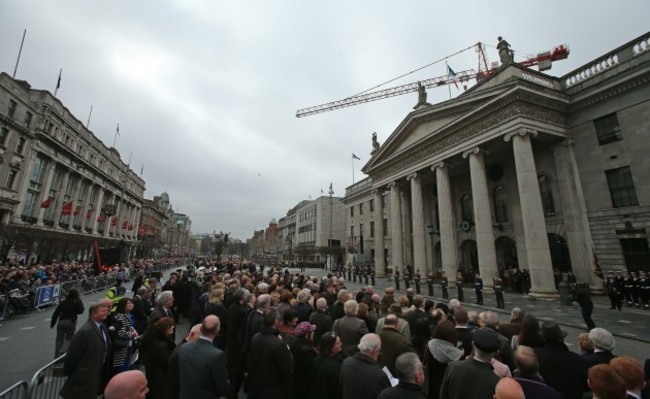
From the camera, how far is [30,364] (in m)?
7.07

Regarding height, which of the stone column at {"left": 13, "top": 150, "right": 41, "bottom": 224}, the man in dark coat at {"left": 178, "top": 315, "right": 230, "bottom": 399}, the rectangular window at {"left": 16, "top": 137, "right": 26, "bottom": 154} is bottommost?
the man in dark coat at {"left": 178, "top": 315, "right": 230, "bottom": 399}

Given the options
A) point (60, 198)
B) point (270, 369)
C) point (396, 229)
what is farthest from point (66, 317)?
point (60, 198)

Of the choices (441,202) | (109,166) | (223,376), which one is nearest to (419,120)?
(441,202)

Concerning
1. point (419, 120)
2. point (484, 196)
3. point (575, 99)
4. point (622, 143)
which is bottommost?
point (484, 196)

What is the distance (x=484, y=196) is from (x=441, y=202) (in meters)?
4.10

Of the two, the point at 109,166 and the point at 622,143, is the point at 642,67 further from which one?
the point at 109,166

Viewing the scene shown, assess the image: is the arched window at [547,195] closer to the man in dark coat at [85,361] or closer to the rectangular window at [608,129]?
the rectangular window at [608,129]

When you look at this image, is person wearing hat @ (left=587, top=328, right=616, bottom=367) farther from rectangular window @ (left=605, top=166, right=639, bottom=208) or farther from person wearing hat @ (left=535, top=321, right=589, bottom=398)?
rectangular window @ (left=605, top=166, right=639, bottom=208)

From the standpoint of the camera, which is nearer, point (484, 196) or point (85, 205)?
point (484, 196)

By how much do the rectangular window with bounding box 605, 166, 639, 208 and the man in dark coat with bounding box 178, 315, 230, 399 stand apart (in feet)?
76.3

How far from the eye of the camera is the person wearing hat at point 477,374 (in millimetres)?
A: 2881

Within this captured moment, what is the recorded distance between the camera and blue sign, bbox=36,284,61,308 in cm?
1380

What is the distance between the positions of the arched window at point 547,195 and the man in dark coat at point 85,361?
25360 mm

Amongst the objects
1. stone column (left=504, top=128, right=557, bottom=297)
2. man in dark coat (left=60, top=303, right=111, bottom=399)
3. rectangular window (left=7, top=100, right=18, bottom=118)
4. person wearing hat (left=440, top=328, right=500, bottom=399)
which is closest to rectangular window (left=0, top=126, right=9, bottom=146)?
rectangular window (left=7, top=100, right=18, bottom=118)
